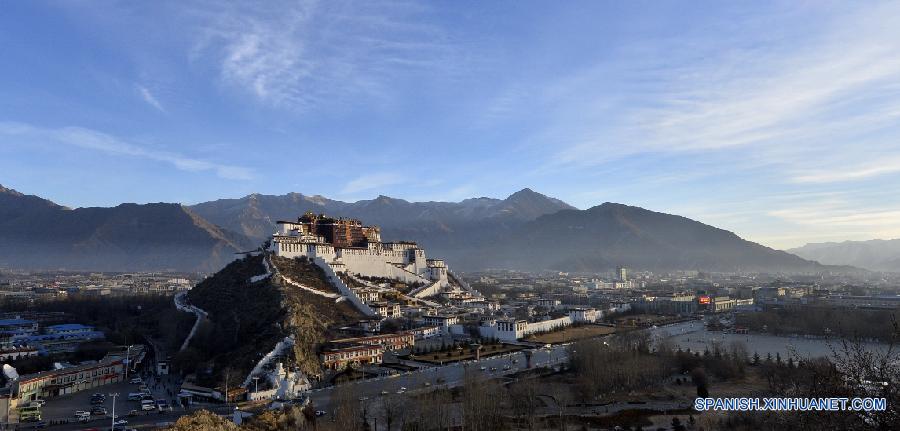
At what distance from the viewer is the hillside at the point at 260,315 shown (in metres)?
32.8

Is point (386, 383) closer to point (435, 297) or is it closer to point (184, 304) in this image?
point (184, 304)

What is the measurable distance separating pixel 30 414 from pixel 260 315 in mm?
13533

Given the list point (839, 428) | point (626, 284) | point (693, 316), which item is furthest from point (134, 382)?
point (626, 284)

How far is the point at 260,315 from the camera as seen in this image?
123 feet

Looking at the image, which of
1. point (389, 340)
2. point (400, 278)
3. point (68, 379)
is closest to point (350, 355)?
point (389, 340)

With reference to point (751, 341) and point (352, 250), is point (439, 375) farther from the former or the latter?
point (751, 341)

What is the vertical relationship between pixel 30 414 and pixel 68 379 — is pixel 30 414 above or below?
below

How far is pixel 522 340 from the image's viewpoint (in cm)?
4469

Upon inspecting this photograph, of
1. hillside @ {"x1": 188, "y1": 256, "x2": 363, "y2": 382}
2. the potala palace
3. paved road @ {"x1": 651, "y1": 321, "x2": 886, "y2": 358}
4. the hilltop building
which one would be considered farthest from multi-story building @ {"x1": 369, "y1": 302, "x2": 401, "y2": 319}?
paved road @ {"x1": 651, "y1": 321, "x2": 886, "y2": 358}

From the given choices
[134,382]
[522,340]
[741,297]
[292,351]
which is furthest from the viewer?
[741,297]

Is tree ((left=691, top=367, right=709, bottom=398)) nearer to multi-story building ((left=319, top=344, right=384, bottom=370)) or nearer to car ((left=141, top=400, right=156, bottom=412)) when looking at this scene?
multi-story building ((left=319, top=344, right=384, bottom=370))

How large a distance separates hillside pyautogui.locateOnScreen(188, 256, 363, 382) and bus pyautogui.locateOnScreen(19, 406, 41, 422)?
7653 millimetres

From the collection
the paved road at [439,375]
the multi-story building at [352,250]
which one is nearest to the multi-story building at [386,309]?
the multi-story building at [352,250]

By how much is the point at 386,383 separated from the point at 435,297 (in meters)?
31.7
